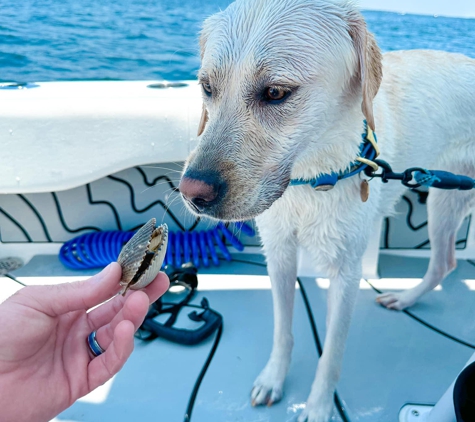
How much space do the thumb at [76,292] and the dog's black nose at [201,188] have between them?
24 centimetres

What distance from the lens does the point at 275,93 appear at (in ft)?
3.64

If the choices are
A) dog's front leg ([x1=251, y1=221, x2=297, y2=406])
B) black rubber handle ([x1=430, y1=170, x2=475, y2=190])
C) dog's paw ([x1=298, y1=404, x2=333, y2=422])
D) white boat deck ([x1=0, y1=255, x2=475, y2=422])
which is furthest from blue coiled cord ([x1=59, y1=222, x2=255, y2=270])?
black rubber handle ([x1=430, y1=170, x2=475, y2=190])

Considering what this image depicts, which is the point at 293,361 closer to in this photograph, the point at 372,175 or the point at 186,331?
the point at 186,331

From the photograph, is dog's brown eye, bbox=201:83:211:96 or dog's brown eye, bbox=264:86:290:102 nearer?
dog's brown eye, bbox=264:86:290:102

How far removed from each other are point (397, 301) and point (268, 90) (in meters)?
1.50

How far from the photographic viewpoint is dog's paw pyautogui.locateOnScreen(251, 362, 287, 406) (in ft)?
5.37

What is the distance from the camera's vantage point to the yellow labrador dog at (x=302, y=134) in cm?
109

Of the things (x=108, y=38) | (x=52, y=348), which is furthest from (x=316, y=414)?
(x=108, y=38)

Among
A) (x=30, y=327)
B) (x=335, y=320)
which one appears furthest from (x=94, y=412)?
(x=335, y=320)

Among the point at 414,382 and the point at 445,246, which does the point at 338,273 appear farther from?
the point at 445,246

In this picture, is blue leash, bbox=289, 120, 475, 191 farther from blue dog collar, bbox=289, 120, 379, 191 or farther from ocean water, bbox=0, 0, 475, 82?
ocean water, bbox=0, 0, 475, 82

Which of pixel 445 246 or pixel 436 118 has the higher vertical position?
pixel 436 118

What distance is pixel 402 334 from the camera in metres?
2.02

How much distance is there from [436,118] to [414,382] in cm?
107
